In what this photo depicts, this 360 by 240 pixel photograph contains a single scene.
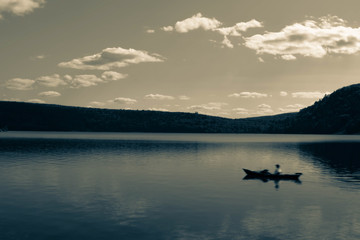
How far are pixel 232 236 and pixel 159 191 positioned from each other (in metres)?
20.9

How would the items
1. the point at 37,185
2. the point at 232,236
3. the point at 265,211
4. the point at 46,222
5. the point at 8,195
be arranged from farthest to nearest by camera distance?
the point at 37,185 → the point at 8,195 → the point at 265,211 → the point at 46,222 → the point at 232,236

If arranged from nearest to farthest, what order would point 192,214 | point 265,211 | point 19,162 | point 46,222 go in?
point 46,222 < point 192,214 < point 265,211 < point 19,162

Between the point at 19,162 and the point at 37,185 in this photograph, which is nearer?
the point at 37,185

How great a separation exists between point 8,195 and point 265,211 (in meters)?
30.7

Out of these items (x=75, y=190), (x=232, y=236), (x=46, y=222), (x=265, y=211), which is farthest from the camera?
(x=75, y=190)

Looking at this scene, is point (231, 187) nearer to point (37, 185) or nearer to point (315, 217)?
point (315, 217)

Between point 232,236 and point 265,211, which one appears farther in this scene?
point 265,211

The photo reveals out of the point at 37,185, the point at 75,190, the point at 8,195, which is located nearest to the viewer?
the point at 8,195

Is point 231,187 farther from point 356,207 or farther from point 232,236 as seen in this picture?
point 232,236

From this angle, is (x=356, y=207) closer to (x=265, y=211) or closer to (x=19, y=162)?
(x=265, y=211)

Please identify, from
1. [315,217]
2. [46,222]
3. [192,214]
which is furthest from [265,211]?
[46,222]

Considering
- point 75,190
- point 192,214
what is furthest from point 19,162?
point 192,214

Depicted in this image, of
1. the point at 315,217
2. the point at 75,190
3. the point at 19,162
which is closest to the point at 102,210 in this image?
the point at 75,190

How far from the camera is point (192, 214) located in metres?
35.4
